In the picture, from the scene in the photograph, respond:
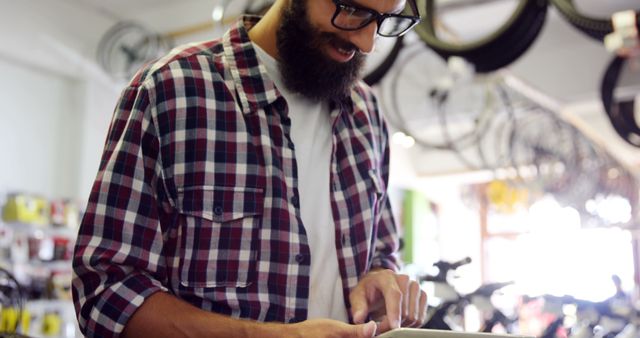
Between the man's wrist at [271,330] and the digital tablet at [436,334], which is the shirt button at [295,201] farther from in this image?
the digital tablet at [436,334]

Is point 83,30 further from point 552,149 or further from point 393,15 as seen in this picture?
point 393,15

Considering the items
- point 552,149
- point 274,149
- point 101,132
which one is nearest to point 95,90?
point 101,132

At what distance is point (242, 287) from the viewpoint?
131cm

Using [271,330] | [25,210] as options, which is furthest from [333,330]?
[25,210]

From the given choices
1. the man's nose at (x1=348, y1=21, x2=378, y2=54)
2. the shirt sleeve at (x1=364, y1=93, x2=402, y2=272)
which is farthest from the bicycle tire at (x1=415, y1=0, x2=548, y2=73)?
the man's nose at (x1=348, y1=21, x2=378, y2=54)

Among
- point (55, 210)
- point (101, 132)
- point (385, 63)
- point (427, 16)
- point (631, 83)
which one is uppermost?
point (427, 16)

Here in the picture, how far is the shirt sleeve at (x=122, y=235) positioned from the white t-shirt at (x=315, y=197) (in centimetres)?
30

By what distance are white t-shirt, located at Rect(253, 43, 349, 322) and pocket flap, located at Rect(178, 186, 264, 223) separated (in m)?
0.13

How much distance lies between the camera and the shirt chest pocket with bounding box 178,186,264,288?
1.29 metres

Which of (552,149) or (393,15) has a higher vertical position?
(393,15)

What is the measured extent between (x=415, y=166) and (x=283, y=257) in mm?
10174

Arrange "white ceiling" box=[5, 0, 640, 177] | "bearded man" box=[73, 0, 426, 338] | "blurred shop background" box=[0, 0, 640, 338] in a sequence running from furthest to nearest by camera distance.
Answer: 1. "white ceiling" box=[5, 0, 640, 177]
2. "blurred shop background" box=[0, 0, 640, 338]
3. "bearded man" box=[73, 0, 426, 338]

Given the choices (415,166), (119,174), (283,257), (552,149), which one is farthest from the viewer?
(415,166)

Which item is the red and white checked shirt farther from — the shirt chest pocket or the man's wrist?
the man's wrist
